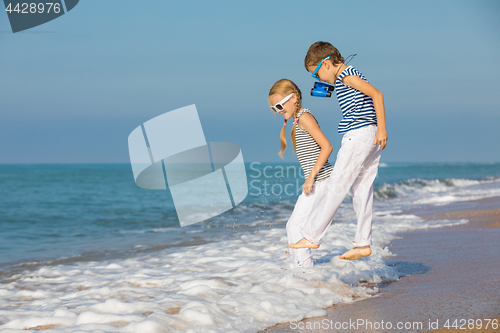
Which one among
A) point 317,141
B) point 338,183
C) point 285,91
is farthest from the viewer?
point 285,91

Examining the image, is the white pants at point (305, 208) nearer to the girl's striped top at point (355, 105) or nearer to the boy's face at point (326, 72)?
the girl's striped top at point (355, 105)

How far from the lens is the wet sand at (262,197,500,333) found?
2.24 meters

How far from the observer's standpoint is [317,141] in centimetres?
300

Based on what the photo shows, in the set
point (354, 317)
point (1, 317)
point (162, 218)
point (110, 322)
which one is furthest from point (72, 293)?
point (162, 218)

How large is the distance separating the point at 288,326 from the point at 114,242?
18.3 feet

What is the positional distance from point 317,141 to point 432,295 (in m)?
1.33

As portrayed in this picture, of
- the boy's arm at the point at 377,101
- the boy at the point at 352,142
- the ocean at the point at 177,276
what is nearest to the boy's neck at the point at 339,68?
the boy at the point at 352,142

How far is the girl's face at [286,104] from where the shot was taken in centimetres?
310

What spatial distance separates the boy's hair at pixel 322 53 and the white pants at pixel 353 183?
0.55 meters

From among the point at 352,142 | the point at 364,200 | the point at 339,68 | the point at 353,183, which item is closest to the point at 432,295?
the point at 364,200

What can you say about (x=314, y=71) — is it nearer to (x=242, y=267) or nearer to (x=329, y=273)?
(x=329, y=273)

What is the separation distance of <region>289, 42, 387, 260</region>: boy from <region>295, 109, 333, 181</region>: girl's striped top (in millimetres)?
221

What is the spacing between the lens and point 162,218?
10562 millimetres

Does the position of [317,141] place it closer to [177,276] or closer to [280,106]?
→ [280,106]
